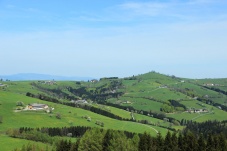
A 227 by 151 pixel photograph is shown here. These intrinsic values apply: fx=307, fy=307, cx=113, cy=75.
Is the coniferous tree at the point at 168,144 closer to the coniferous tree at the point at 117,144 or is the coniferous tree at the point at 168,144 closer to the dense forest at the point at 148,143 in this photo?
the dense forest at the point at 148,143

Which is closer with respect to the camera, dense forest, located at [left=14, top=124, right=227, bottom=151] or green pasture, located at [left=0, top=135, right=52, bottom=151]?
dense forest, located at [left=14, top=124, right=227, bottom=151]

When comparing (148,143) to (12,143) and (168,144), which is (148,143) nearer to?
(168,144)

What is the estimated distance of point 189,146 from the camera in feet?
358

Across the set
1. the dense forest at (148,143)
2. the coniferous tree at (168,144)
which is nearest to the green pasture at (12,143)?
the dense forest at (148,143)

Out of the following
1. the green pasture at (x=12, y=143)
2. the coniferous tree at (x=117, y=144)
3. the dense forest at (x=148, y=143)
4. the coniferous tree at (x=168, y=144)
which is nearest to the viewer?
the dense forest at (x=148, y=143)

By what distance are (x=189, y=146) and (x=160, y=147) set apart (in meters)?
10.4

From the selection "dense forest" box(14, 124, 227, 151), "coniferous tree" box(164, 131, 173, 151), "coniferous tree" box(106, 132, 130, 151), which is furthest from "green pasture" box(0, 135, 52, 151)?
"coniferous tree" box(164, 131, 173, 151)

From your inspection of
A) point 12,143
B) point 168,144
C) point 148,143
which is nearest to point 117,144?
point 148,143

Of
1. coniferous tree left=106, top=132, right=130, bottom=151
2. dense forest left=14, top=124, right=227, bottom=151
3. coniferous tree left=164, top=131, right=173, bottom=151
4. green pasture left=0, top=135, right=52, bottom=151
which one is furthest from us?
green pasture left=0, top=135, right=52, bottom=151

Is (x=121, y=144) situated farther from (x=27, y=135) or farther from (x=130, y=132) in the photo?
(x=130, y=132)

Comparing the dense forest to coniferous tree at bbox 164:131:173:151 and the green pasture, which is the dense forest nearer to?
coniferous tree at bbox 164:131:173:151

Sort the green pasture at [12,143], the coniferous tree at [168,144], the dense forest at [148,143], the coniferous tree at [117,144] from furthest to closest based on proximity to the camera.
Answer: the green pasture at [12,143] < the coniferous tree at [117,144] < the coniferous tree at [168,144] < the dense forest at [148,143]

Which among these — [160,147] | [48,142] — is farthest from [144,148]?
[48,142]

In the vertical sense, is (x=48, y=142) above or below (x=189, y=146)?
below
